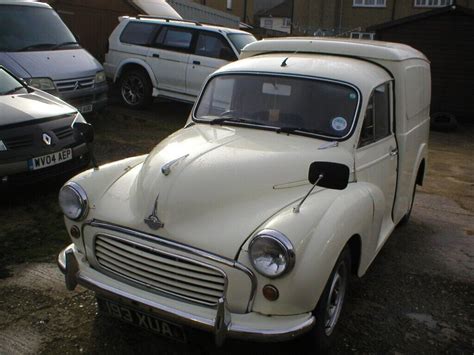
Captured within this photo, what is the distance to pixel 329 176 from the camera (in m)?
3.00

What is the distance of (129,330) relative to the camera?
11.4ft

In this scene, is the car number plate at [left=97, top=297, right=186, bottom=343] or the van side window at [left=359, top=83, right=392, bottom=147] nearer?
the car number plate at [left=97, top=297, right=186, bottom=343]

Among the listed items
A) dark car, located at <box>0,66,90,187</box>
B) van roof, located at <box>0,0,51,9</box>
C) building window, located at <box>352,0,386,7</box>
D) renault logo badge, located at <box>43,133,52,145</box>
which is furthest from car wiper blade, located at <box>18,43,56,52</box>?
building window, located at <box>352,0,386,7</box>

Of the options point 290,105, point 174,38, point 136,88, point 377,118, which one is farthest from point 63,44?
point 377,118

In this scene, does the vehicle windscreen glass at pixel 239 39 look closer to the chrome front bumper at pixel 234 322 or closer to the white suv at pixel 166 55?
the white suv at pixel 166 55

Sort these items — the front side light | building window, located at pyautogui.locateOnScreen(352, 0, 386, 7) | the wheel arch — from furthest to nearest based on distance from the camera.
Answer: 1. building window, located at pyautogui.locateOnScreen(352, 0, 386, 7)
2. the wheel arch
3. the front side light

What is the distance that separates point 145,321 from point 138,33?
9.49 m

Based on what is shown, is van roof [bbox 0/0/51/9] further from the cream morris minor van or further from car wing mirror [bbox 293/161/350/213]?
car wing mirror [bbox 293/161/350/213]

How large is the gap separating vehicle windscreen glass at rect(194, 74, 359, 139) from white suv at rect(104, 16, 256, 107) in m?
6.35

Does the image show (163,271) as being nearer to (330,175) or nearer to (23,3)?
(330,175)

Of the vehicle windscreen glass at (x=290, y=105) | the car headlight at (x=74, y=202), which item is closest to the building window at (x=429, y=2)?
the vehicle windscreen glass at (x=290, y=105)

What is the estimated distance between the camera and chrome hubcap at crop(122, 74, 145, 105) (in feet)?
37.1

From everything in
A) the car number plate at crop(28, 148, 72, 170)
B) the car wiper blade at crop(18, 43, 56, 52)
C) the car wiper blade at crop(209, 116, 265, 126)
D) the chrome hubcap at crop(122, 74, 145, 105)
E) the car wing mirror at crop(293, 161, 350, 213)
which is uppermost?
the car wiper blade at crop(18, 43, 56, 52)

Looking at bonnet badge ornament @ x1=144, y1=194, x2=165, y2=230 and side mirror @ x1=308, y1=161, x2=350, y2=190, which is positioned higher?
side mirror @ x1=308, y1=161, x2=350, y2=190
